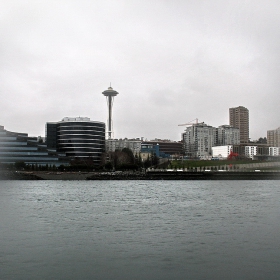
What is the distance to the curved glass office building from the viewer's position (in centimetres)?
16200

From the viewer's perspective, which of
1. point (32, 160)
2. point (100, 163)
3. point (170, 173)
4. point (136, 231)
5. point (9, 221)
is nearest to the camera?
point (136, 231)

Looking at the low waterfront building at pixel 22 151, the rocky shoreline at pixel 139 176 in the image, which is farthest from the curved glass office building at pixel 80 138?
the rocky shoreline at pixel 139 176

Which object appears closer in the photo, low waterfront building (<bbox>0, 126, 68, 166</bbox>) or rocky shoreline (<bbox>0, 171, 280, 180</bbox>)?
rocky shoreline (<bbox>0, 171, 280, 180</bbox>)

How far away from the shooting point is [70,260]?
17.4 metres

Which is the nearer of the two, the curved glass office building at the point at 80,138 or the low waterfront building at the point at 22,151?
the low waterfront building at the point at 22,151

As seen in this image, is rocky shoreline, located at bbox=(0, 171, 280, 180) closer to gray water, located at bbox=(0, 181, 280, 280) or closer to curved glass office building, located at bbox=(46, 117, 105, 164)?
curved glass office building, located at bbox=(46, 117, 105, 164)

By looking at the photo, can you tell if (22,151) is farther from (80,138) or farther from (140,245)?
(140,245)

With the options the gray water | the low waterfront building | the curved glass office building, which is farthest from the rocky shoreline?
the gray water

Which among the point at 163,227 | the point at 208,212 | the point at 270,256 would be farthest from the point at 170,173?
the point at 270,256

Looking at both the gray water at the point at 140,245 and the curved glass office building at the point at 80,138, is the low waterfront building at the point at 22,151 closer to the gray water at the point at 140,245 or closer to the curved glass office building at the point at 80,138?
the curved glass office building at the point at 80,138

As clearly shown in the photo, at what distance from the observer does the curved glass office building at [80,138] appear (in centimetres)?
16200

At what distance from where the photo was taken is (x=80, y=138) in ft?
533

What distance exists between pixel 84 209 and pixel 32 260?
18588 millimetres

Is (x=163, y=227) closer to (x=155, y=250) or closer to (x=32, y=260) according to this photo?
(x=155, y=250)
